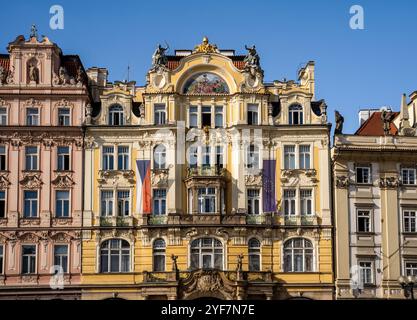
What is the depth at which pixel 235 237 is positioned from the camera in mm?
62156

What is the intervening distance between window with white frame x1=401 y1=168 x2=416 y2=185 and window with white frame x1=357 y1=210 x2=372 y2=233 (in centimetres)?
314

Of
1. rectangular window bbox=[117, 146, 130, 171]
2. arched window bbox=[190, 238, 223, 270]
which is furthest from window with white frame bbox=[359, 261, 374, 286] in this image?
rectangular window bbox=[117, 146, 130, 171]

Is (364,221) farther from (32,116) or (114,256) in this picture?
(32,116)

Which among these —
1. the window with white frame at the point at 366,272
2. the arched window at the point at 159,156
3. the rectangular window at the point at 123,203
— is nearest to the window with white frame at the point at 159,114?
the arched window at the point at 159,156

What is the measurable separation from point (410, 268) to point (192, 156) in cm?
1543

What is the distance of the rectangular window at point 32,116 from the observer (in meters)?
63.7

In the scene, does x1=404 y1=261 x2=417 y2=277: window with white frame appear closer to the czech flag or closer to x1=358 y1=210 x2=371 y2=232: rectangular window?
x1=358 y1=210 x2=371 y2=232: rectangular window

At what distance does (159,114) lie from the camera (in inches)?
2527

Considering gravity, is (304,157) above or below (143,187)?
above

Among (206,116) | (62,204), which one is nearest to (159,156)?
(206,116)

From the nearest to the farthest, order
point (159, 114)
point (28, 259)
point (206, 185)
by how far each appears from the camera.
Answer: point (28, 259), point (206, 185), point (159, 114)

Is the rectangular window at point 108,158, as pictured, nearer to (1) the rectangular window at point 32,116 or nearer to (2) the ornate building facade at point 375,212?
(1) the rectangular window at point 32,116

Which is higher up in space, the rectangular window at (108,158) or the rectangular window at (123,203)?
the rectangular window at (108,158)

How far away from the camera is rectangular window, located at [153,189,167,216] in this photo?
206 ft
